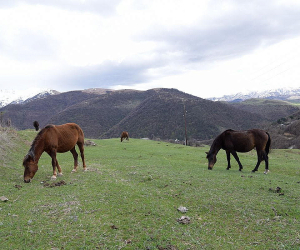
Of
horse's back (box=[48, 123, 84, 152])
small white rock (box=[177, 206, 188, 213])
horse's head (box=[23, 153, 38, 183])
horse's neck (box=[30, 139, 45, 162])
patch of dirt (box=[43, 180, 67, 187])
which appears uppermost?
horse's back (box=[48, 123, 84, 152])

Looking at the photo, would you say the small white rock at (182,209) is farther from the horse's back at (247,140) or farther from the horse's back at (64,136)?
the horse's back at (247,140)

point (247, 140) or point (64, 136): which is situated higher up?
point (64, 136)

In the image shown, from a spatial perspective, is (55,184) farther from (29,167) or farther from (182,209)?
(182,209)

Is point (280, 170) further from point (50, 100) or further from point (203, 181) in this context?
point (50, 100)

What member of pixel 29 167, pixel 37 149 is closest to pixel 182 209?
pixel 29 167

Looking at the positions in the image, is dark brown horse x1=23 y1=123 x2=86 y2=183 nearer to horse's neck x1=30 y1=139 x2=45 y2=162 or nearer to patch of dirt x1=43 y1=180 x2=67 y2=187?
horse's neck x1=30 y1=139 x2=45 y2=162

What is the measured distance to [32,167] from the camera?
8.56 meters

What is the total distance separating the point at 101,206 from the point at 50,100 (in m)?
199

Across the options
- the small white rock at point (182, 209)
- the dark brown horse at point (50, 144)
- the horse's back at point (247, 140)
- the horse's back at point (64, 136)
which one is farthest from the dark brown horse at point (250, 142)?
the dark brown horse at point (50, 144)

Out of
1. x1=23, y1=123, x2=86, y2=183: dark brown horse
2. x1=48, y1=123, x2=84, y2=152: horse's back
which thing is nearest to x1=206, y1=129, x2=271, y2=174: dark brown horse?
x1=48, y1=123, x2=84, y2=152: horse's back

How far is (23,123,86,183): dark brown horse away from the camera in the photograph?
855 centimetres

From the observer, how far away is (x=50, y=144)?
9.25 m

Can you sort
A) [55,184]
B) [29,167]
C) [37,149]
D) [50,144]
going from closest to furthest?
[55,184] < [29,167] < [37,149] < [50,144]

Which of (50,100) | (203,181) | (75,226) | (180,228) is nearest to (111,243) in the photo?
(75,226)
